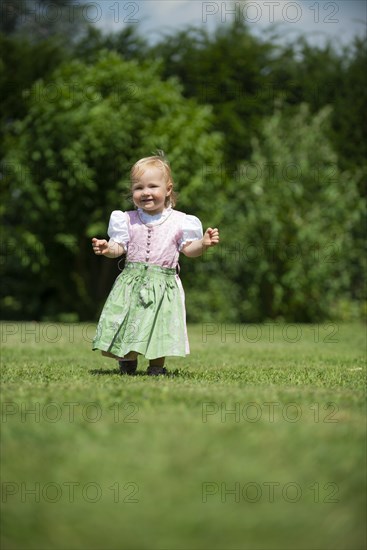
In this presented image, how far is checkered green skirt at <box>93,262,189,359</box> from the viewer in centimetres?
498

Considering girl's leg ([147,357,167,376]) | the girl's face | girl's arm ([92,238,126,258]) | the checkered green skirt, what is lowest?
girl's leg ([147,357,167,376])

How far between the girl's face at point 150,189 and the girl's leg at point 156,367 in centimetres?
95

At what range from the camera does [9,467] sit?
105 inches

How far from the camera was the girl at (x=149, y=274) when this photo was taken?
16.4ft

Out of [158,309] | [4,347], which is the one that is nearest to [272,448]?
[158,309]

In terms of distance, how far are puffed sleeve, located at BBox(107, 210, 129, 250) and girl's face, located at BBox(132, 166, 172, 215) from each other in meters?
0.14

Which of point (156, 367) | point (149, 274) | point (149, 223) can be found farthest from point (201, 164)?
point (156, 367)

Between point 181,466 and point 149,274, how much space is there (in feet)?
8.67

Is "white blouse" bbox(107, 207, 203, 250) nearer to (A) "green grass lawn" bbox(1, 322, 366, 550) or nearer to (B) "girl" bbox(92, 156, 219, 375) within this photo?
(B) "girl" bbox(92, 156, 219, 375)

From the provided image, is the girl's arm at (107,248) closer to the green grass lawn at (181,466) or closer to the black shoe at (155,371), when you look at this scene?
the black shoe at (155,371)

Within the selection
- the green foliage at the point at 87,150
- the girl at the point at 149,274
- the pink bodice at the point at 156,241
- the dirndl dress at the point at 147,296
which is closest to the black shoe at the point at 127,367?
the girl at the point at 149,274

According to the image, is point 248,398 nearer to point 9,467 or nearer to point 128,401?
point 128,401

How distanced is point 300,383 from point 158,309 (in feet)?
3.25

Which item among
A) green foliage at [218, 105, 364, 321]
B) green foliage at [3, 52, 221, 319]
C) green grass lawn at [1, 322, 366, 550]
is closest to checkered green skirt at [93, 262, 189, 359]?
green grass lawn at [1, 322, 366, 550]
